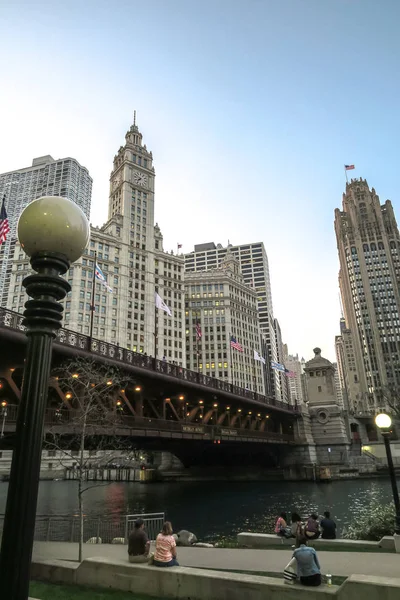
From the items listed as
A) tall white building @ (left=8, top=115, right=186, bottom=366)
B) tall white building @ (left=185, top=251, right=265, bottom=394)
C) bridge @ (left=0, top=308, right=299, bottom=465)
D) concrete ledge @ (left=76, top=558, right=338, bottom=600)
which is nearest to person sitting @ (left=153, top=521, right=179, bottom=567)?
concrete ledge @ (left=76, top=558, right=338, bottom=600)

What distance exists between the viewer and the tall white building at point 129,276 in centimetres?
11344

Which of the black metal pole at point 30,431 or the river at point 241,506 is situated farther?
the river at point 241,506

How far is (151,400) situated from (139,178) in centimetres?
11056

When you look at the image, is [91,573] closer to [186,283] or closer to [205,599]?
[205,599]

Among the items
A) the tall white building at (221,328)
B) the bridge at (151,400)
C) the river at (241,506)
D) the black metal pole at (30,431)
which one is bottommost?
the river at (241,506)

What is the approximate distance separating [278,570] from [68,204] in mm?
11962

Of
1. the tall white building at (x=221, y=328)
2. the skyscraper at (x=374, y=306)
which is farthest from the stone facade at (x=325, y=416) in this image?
the skyscraper at (x=374, y=306)

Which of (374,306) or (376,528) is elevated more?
(374,306)

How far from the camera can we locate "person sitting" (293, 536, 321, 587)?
8.59m

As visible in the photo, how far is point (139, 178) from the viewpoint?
140 meters

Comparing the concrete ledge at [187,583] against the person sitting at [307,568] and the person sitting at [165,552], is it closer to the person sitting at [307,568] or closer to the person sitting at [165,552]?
the person sitting at [307,568]

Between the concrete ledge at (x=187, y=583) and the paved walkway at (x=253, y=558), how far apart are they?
9.59ft

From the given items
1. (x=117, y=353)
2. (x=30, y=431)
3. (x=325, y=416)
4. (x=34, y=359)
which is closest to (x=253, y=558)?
(x=30, y=431)

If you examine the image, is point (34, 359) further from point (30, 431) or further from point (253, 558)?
point (253, 558)
